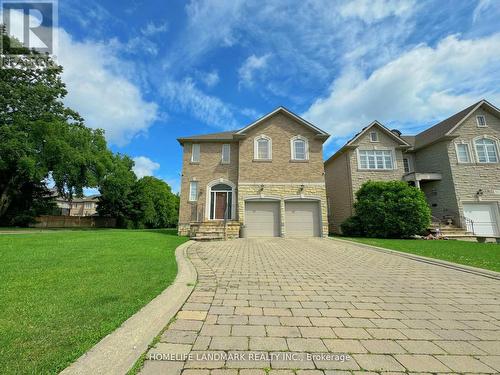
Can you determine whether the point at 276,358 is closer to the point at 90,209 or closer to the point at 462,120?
the point at 462,120

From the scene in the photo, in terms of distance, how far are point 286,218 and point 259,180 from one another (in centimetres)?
311

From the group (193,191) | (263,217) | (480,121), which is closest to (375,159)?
(480,121)

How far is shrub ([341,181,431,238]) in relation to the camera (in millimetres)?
14562

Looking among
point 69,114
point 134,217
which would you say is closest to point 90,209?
point 134,217

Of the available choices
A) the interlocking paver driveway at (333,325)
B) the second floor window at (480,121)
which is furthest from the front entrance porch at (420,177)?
the interlocking paver driveway at (333,325)

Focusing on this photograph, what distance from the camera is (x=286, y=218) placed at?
15.6 metres

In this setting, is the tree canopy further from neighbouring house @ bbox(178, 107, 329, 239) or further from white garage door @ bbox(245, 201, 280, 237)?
white garage door @ bbox(245, 201, 280, 237)

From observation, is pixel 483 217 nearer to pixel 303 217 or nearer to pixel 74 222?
pixel 303 217

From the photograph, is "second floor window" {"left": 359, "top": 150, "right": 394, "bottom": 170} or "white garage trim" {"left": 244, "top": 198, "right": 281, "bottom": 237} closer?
"white garage trim" {"left": 244, "top": 198, "right": 281, "bottom": 237}

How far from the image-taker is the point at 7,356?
1.95 metres

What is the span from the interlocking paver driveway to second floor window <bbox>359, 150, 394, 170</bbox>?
14.0 meters

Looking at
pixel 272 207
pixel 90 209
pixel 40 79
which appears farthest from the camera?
pixel 90 209

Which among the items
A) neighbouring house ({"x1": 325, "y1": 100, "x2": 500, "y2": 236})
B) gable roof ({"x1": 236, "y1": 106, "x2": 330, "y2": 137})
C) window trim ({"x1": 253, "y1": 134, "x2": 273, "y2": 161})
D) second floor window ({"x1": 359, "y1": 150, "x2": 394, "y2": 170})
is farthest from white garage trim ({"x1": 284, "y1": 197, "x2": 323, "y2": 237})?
second floor window ({"x1": 359, "y1": 150, "x2": 394, "y2": 170})

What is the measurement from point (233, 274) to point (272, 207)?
10.6 metres
